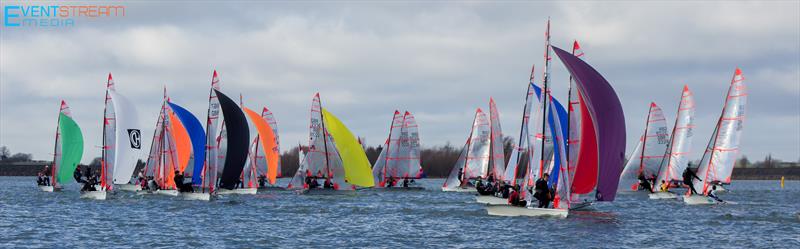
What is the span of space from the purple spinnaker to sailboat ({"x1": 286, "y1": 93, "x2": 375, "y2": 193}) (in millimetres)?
24563

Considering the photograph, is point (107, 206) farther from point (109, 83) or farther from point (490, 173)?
point (490, 173)

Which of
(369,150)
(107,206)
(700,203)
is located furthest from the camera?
(369,150)

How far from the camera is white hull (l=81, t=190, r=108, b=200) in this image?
5134 cm

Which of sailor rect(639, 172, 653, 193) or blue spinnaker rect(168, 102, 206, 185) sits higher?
blue spinnaker rect(168, 102, 206, 185)

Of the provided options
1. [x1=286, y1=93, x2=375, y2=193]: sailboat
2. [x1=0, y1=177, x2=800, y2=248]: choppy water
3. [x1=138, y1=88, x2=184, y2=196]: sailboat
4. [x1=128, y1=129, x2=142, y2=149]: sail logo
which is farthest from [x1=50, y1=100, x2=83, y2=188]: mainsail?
[x1=286, y1=93, x2=375, y2=193]: sailboat

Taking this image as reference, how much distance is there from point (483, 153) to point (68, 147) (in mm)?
25552

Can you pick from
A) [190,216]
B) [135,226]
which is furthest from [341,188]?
[135,226]

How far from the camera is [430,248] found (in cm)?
2995

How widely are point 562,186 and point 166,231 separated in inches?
509

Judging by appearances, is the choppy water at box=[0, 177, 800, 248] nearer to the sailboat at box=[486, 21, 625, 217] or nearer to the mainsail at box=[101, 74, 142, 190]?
the sailboat at box=[486, 21, 625, 217]

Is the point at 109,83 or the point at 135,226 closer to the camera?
the point at 135,226

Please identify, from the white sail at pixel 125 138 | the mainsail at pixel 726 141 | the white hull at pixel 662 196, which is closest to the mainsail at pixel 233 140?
the white sail at pixel 125 138

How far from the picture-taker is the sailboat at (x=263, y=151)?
6750 cm

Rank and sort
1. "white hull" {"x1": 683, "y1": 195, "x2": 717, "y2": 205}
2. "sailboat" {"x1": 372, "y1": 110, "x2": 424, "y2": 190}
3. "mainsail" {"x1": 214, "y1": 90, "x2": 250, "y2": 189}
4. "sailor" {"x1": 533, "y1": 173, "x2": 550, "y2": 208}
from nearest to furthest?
1. "sailor" {"x1": 533, "y1": 173, "x2": 550, "y2": 208}
2. "white hull" {"x1": 683, "y1": 195, "x2": 717, "y2": 205}
3. "mainsail" {"x1": 214, "y1": 90, "x2": 250, "y2": 189}
4. "sailboat" {"x1": 372, "y1": 110, "x2": 424, "y2": 190}
